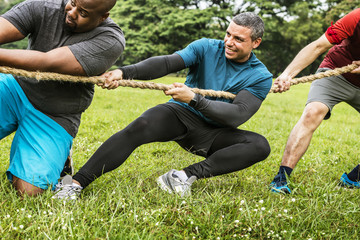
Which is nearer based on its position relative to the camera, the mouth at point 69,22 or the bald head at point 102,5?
the bald head at point 102,5

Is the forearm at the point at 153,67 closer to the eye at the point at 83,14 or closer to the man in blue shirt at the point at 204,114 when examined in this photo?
the man in blue shirt at the point at 204,114

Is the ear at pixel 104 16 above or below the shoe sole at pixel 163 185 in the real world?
above

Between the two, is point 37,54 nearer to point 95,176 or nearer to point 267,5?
point 95,176

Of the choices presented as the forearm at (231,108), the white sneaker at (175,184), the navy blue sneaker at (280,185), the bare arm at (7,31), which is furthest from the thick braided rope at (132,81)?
the navy blue sneaker at (280,185)

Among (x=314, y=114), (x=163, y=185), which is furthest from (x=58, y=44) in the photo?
(x=314, y=114)

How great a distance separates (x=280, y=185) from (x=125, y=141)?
157cm

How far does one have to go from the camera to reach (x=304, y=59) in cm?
367

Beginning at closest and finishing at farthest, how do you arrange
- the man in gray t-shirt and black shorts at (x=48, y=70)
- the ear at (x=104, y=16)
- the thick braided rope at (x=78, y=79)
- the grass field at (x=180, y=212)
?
the grass field at (x=180, y=212) → the thick braided rope at (x=78, y=79) → the man in gray t-shirt and black shorts at (x=48, y=70) → the ear at (x=104, y=16)

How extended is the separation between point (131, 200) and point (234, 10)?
33.4m

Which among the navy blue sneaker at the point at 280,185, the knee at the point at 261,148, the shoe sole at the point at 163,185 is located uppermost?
the knee at the point at 261,148

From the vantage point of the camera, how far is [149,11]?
1318 inches

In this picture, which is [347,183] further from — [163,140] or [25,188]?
[25,188]

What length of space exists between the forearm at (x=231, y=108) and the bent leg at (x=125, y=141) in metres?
0.37

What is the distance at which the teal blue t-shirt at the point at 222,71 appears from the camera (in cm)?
325
